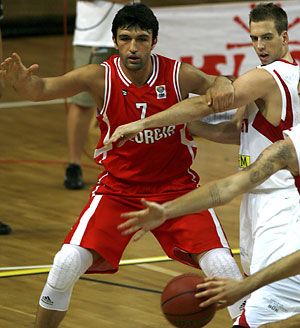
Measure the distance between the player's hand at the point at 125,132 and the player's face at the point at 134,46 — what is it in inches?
20.1

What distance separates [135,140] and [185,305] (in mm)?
1337

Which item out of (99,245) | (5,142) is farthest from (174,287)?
(5,142)

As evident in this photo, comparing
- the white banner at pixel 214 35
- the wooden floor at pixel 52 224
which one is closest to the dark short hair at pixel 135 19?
the wooden floor at pixel 52 224

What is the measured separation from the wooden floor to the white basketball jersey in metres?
1.23

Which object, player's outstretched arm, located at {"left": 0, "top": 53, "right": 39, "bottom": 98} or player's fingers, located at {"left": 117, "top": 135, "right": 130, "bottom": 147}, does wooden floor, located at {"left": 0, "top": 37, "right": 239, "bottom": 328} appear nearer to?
player's fingers, located at {"left": 117, "top": 135, "right": 130, "bottom": 147}

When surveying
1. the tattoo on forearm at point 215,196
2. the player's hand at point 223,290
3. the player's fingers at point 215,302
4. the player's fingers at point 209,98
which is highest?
the player's fingers at point 209,98

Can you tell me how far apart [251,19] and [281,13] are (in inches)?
6.9

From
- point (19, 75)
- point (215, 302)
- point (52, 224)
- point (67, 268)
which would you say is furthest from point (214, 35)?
point (215, 302)

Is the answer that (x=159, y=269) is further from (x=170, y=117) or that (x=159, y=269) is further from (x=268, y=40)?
(x=268, y=40)

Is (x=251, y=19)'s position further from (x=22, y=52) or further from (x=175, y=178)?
(x=22, y=52)

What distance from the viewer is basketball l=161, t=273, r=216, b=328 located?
5289mm

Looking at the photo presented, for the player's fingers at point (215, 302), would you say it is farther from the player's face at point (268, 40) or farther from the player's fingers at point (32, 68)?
the player's fingers at point (32, 68)

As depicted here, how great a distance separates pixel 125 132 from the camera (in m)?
5.84

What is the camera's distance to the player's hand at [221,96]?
5.97 meters
